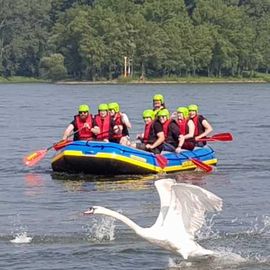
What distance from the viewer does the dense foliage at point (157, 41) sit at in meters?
106

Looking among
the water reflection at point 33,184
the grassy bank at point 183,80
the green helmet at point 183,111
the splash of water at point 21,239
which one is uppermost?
the green helmet at point 183,111

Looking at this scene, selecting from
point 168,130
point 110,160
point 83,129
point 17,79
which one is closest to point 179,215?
point 110,160

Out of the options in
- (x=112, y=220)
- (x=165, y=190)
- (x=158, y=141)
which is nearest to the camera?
(x=165, y=190)

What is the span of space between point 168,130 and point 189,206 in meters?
8.77

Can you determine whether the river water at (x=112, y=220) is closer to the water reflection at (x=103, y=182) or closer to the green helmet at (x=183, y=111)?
the water reflection at (x=103, y=182)

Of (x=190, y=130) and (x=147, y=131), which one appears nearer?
(x=147, y=131)

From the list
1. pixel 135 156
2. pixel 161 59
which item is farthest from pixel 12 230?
pixel 161 59

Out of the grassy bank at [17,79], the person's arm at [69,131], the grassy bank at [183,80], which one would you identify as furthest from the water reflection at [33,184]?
the grassy bank at [17,79]

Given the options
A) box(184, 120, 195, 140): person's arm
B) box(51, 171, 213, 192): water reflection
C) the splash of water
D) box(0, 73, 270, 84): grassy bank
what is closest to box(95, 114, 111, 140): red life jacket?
box(51, 171, 213, 192): water reflection

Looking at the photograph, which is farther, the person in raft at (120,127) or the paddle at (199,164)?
the paddle at (199,164)

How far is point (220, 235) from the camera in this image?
14047mm

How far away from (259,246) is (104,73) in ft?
319

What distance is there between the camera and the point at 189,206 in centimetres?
1155

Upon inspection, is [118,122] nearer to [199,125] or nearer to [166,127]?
[166,127]
